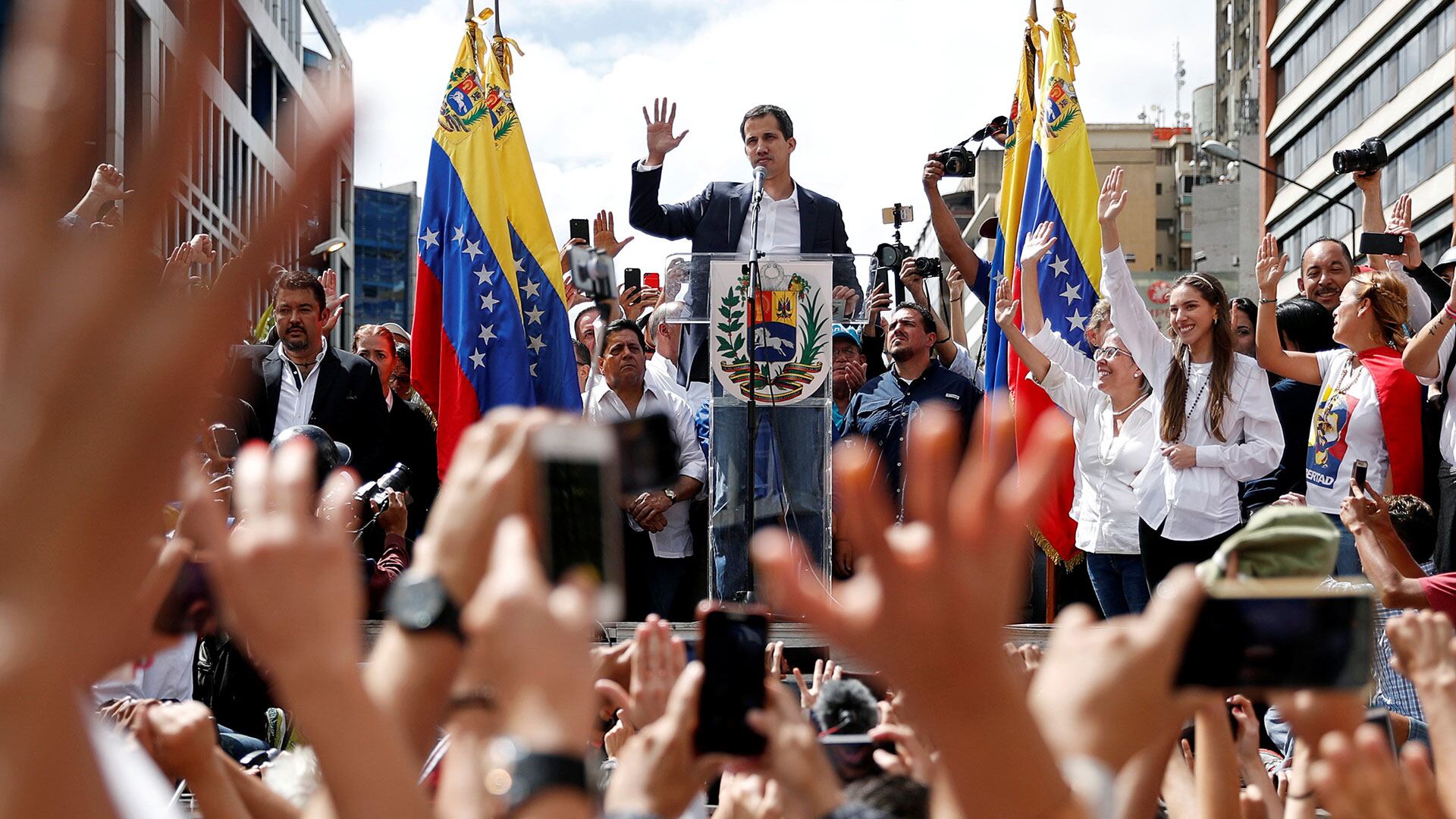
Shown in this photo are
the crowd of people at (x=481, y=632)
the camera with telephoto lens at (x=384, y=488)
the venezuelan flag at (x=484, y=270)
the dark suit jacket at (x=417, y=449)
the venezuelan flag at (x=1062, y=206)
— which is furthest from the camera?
the venezuelan flag at (x=484, y=270)

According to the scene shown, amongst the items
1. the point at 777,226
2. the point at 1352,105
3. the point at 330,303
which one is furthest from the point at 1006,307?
the point at 1352,105

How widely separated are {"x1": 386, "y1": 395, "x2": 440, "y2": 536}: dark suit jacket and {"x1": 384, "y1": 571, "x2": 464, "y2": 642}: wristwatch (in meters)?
5.79

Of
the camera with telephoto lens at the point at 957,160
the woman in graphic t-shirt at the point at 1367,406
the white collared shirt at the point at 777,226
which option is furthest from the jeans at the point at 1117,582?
the camera with telephoto lens at the point at 957,160

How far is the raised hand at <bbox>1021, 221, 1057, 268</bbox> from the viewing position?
22.2ft

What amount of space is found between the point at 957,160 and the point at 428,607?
6.55 meters

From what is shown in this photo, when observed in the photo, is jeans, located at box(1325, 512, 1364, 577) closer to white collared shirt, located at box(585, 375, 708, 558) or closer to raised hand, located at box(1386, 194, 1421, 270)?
raised hand, located at box(1386, 194, 1421, 270)

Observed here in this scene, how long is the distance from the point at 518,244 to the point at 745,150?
73.6 inches

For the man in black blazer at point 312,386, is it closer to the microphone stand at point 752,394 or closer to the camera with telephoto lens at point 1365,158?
the microphone stand at point 752,394

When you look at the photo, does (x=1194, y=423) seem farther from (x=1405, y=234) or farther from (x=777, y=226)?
(x=777, y=226)

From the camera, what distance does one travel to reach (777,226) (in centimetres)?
670

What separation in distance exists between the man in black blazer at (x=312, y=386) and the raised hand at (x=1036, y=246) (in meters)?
2.92

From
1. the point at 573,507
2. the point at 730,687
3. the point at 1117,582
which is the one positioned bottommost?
the point at 1117,582

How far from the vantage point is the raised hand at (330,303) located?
22.3 feet

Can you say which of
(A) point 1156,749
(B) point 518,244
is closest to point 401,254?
(B) point 518,244
